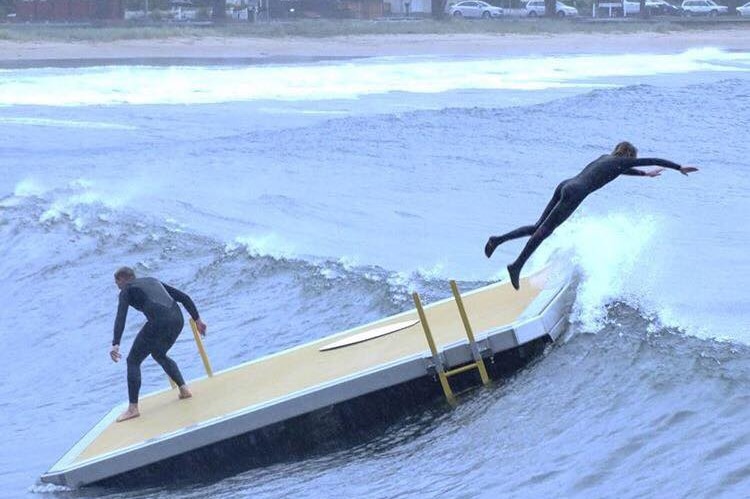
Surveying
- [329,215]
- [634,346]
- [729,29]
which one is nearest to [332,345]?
[634,346]

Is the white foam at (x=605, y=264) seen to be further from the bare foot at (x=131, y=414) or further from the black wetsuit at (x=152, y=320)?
the bare foot at (x=131, y=414)

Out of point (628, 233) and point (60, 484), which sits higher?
point (628, 233)

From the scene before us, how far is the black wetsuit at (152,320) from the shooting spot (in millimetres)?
12062

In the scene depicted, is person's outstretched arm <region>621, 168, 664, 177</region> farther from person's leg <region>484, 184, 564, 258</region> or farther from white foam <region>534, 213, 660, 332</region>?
white foam <region>534, 213, 660, 332</region>

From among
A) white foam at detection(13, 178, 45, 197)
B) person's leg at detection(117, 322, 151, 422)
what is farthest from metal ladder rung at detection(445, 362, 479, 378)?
white foam at detection(13, 178, 45, 197)

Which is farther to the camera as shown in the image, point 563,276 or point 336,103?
point 336,103

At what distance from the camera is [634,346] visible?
12.7 m

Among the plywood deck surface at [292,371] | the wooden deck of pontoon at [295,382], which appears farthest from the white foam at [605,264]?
the plywood deck surface at [292,371]

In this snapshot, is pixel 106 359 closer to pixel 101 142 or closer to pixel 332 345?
pixel 332 345

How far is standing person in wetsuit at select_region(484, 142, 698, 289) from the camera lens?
1219 centimetres

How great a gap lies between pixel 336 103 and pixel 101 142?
11.4 meters

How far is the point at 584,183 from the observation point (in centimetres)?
1245

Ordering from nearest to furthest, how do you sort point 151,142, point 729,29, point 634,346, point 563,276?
point 634,346
point 563,276
point 151,142
point 729,29

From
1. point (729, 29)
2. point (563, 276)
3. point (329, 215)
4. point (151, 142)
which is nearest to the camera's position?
point (563, 276)
